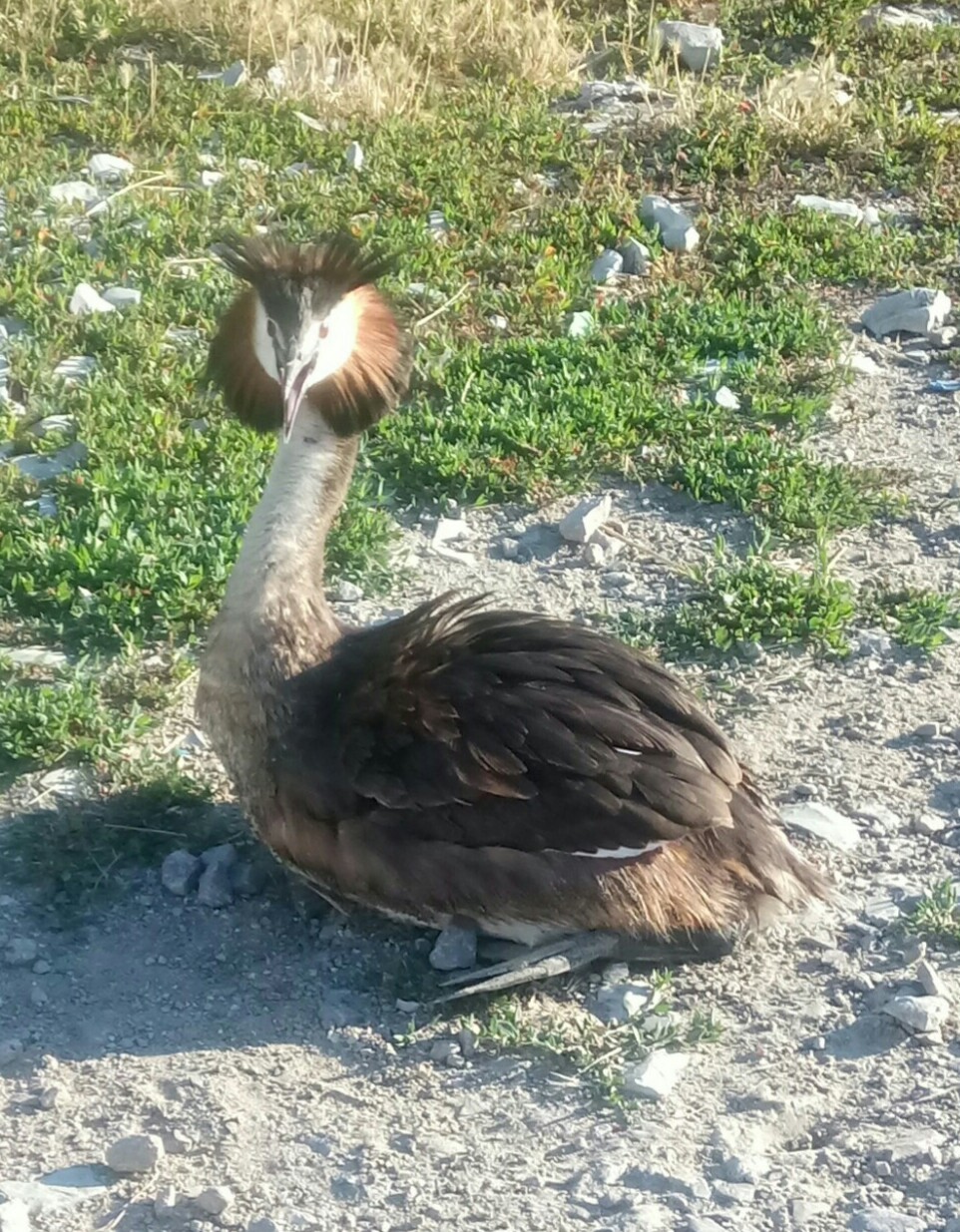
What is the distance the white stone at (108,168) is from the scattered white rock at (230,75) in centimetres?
99

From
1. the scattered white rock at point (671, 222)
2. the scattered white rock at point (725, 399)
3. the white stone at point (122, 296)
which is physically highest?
the scattered white rock at point (671, 222)

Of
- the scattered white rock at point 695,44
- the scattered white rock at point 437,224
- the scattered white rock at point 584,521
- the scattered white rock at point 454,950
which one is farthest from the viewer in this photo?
the scattered white rock at point 695,44

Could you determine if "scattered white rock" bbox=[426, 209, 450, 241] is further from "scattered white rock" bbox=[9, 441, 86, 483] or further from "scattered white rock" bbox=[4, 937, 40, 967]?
"scattered white rock" bbox=[4, 937, 40, 967]

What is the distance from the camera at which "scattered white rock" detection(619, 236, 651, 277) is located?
313 inches

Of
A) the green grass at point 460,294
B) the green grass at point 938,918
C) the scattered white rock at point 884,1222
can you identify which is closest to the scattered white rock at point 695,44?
the green grass at point 460,294

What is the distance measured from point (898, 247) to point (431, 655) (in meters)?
4.22

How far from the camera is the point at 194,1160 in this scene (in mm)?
4027

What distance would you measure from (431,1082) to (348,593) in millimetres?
2154

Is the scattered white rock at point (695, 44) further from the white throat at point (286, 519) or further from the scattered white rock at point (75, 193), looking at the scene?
the white throat at point (286, 519)

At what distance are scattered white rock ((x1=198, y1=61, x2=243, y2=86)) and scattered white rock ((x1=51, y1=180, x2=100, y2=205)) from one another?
1279mm

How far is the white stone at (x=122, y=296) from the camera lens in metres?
7.43

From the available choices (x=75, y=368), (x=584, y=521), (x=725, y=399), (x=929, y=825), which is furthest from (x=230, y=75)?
(x=929, y=825)

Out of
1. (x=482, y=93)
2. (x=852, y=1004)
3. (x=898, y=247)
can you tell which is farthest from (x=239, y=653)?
(x=482, y=93)

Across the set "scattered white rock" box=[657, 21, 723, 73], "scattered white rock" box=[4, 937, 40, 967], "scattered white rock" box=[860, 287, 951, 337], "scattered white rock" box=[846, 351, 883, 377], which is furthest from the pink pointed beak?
"scattered white rock" box=[657, 21, 723, 73]
